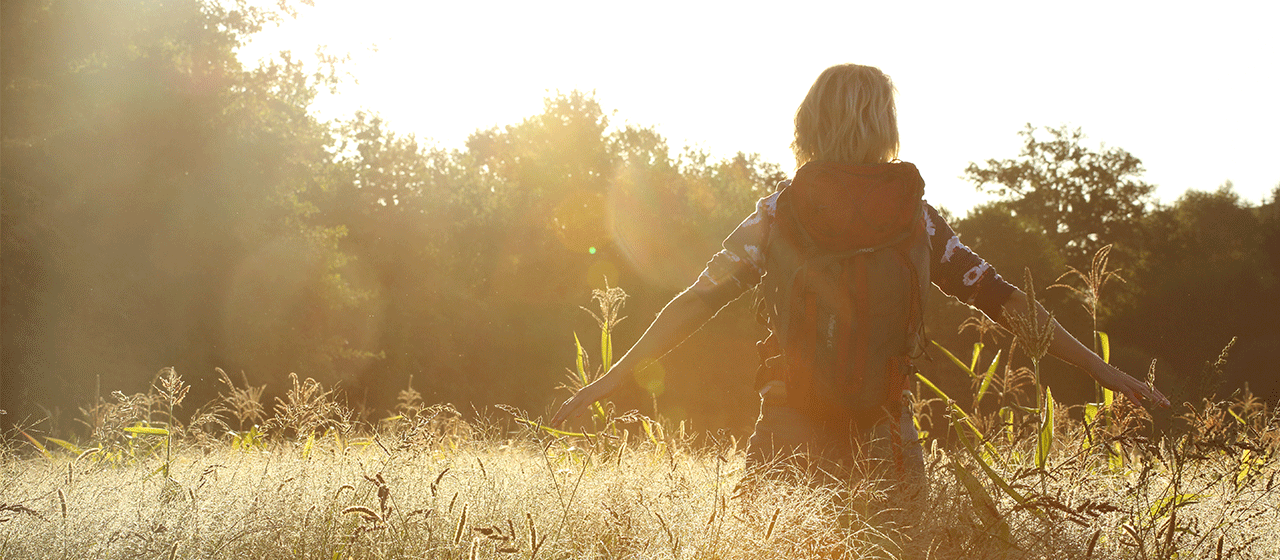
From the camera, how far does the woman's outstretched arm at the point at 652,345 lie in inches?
85.2

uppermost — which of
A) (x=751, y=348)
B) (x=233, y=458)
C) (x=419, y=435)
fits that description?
(x=419, y=435)

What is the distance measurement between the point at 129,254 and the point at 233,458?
1384cm

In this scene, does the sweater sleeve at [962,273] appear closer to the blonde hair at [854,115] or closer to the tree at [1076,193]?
the blonde hair at [854,115]

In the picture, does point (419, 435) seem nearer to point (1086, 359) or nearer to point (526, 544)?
point (526, 544)

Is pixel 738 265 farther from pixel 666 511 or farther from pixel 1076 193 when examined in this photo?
pixel 1076 193

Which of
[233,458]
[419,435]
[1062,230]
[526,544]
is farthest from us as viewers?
[1062,230]

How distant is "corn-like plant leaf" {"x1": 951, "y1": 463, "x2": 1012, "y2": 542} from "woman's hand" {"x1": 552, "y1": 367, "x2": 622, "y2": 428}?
97 centimetres

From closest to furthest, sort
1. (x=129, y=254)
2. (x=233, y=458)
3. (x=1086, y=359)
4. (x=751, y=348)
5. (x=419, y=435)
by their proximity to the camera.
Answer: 1. (x=1086, y=359)
2. (x=419, y=435)
3. (x=233, y=458)
4. (x=129, y=254)
5. (x=751, y=348)

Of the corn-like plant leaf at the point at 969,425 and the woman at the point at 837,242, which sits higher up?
the woman at the point at 837,242

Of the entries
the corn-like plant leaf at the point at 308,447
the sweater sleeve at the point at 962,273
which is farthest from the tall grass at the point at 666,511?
the corn-like plant leaf at the point at 308,447

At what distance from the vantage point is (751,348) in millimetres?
23062

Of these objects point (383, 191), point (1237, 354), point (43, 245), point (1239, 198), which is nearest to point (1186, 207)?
point (1239, 198)

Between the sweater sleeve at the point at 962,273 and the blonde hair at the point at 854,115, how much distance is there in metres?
0.31

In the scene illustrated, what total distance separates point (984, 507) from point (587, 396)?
1.16 metres
